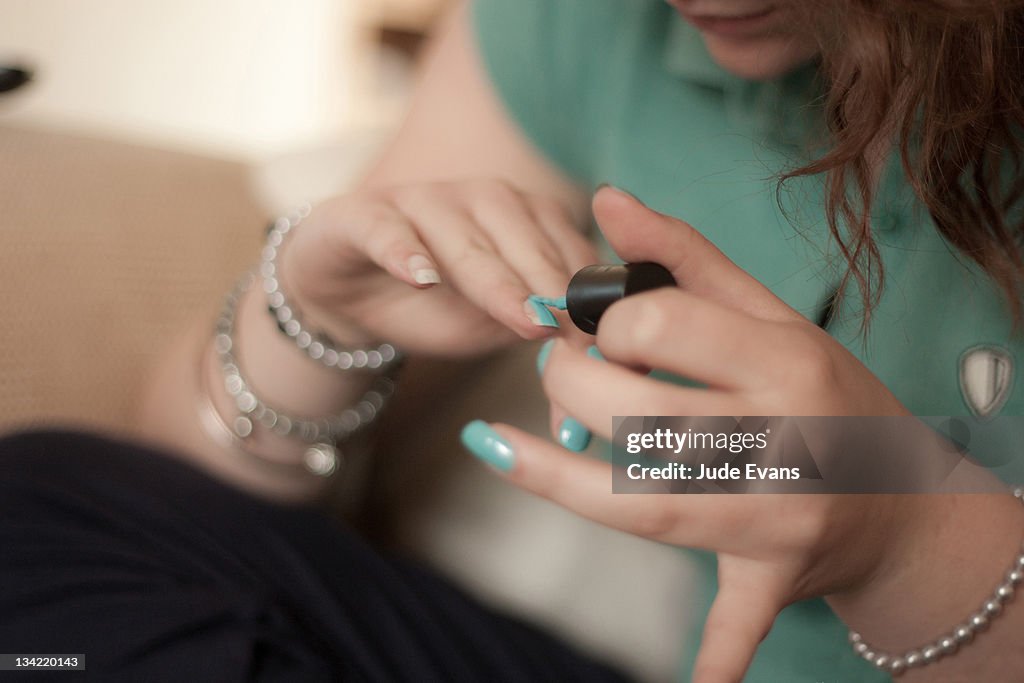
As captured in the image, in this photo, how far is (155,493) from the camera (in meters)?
0.52

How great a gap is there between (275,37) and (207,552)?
1.31 meters

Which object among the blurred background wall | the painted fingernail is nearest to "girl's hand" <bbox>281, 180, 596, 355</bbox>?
the painted fingernail

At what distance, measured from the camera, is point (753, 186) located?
0.40m

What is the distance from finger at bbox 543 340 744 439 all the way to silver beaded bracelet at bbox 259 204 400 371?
27cm

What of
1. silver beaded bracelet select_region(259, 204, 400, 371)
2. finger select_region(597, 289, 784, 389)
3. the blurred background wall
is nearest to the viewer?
finger select_region(597, 289, 784, 389)

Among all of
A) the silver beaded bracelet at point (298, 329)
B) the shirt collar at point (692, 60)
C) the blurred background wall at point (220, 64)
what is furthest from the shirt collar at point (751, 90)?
the blurred background wall at point (220, 64)

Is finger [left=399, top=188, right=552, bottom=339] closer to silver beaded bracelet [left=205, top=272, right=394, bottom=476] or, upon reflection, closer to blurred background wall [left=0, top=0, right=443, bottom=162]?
silver beaded bracelet [left=205, top=272, right=394, bottom=476]

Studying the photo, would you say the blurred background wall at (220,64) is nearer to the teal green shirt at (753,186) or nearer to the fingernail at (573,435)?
the teal green shirt at (753,186)

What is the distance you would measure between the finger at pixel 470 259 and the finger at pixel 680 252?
0.17ft

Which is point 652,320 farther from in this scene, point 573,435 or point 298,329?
point 298,329

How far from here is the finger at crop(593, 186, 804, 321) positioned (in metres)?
0.29

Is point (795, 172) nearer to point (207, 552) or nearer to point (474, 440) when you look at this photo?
point (474, 440)

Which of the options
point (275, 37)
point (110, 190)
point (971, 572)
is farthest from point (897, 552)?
point (275, 37)

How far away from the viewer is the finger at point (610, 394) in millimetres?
252
